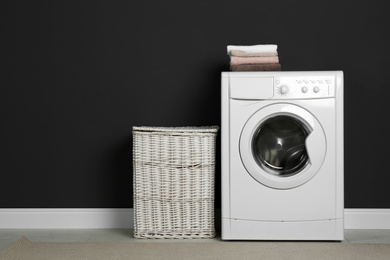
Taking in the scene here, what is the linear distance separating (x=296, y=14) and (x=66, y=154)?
1.53 m

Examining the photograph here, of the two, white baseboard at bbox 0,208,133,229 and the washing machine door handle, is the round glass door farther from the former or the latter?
white baseboard at bbox 0,208,133,229

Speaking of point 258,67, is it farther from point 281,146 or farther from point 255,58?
point 281,146

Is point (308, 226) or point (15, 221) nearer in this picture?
point (308, 226)

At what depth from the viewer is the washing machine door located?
115 inches

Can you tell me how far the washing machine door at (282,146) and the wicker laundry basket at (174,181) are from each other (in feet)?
0.80

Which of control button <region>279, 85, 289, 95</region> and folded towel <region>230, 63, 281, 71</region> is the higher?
folded towel <region>230, 63, 281, 71</region>

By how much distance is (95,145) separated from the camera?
3.46 metres

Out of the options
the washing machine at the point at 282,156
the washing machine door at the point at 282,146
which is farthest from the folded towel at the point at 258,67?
the washing machine door at the point at 282,146

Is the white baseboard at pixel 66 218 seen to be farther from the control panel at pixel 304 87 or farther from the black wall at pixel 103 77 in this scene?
the control panel at pixel 304 87

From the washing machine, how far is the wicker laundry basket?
138 mm

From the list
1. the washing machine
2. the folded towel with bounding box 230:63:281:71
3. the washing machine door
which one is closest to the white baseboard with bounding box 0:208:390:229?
the washing machine

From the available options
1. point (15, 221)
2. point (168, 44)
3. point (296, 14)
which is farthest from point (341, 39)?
point (15, 221)

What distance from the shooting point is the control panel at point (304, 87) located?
293cm

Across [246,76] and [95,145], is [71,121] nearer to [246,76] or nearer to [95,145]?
[95,145]
